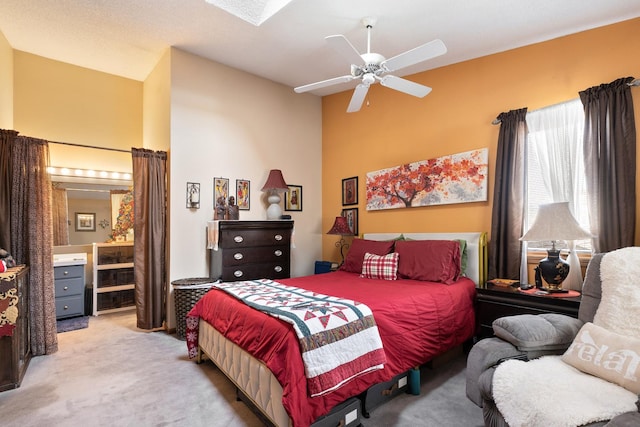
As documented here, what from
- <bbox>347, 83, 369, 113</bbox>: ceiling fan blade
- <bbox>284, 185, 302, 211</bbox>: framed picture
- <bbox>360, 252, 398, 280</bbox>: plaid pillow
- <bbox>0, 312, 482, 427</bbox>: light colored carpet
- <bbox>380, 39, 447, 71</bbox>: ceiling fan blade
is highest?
<bbox>380, 39, 447, 71</bbox>: ceiling fan blade

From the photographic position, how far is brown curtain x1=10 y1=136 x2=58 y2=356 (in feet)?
9.50

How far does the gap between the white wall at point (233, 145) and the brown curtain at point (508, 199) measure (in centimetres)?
259

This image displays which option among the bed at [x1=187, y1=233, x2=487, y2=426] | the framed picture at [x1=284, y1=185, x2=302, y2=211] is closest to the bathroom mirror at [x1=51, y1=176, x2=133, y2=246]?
the framed picture at [x1=284, y1=185, x2=302, y2=211]

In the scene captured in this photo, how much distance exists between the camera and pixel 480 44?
125 inches

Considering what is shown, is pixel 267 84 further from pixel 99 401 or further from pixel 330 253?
pixel 99 401

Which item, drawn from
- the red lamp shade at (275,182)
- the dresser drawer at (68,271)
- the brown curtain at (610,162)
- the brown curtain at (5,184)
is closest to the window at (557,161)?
the brown curtain at (610,162)

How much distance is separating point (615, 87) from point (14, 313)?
194 inches

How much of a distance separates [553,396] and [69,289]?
16.6 ft

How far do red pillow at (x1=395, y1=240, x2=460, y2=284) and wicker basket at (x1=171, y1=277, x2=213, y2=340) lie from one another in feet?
6.84

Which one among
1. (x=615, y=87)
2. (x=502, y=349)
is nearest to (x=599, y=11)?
(x=615, y=87)

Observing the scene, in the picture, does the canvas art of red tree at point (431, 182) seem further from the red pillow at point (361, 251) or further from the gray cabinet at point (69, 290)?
the gray cabinet at point (69, 290)

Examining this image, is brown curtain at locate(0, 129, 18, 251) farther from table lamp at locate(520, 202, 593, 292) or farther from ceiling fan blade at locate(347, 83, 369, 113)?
table lamp at locate(520, 202, 593, 292)

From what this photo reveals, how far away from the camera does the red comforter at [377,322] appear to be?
63.1 inches

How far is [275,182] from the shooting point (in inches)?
165
